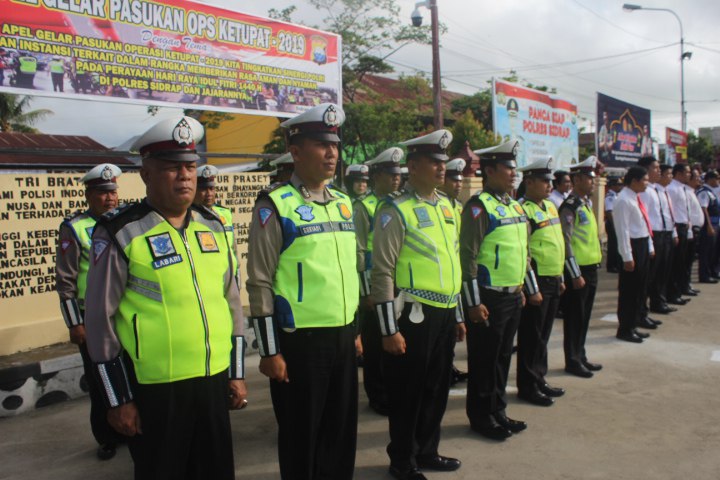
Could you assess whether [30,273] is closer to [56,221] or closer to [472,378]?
[56,221]

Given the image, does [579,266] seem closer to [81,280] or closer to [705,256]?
[81,280]

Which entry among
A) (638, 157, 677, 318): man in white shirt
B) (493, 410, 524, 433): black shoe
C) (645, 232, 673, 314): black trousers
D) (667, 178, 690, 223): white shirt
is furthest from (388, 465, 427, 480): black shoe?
(667, 178, 690, 223): white shirt

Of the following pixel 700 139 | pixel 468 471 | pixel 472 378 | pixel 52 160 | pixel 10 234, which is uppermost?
pixel 700 139

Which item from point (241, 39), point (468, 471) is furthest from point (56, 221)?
point (468, 471)

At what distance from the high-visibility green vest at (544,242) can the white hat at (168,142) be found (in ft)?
10.5

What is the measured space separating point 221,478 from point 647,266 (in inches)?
229

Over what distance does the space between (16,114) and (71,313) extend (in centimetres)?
3011

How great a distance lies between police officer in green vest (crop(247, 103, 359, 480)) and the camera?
A: 108 inches

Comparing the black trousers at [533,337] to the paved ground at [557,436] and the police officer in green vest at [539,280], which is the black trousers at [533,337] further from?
the paved ground at [557,436]

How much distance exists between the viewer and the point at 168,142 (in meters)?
2.34

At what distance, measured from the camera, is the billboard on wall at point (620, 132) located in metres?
21.9

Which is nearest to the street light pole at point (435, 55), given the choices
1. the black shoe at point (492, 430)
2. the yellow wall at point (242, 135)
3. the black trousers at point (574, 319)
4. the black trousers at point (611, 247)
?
the black trousers at point (611, 247)

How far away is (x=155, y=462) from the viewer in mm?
2250

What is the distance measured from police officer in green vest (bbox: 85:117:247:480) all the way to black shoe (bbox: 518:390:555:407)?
3.06 metres
